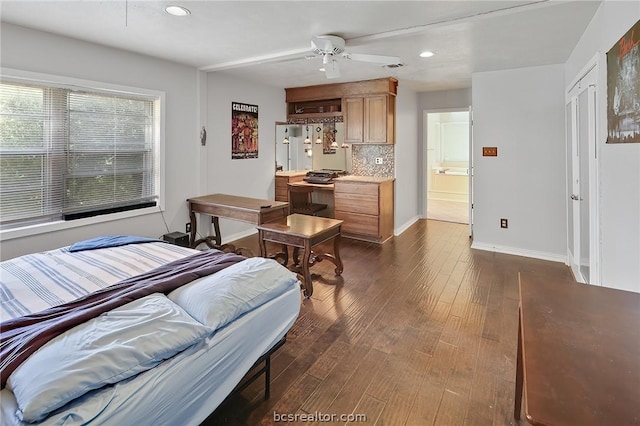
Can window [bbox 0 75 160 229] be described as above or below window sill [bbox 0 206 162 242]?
above

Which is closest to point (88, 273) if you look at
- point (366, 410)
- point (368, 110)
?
point (366, 410)

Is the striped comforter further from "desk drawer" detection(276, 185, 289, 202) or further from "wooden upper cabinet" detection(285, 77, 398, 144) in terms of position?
"wooden upper cabinet" detection(285, 77, 398, 144)

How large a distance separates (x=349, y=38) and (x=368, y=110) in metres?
2.19

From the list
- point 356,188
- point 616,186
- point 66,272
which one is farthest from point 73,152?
point 616,186

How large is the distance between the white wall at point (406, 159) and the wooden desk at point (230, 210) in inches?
92.6

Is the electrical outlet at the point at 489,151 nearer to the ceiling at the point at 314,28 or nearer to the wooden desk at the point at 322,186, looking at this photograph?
the ceiling at the point at 314,28

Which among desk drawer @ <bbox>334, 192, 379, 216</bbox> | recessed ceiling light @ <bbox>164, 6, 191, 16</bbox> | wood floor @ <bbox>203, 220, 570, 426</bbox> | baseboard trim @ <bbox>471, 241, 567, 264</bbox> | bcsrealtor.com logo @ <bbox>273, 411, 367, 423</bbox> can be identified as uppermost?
recessed ceiling light @ <bbox>164, 6, 191, 16</bbox>

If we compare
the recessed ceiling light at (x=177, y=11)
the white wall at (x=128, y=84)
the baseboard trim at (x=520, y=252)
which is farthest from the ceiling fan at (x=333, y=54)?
the baseboard trim at (x=520, y=252)

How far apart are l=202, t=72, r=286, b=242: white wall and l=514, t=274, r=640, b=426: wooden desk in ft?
13.9

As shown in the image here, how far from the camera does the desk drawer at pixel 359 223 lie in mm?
5069

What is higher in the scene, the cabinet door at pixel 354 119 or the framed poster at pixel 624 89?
the cabinet door at pixel 354 119

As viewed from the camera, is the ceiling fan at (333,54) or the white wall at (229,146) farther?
the white wall at (229,146)

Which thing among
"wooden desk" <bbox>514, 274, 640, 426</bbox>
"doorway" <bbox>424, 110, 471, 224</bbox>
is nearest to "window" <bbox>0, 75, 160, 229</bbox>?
"wooden desk" <bbox>514, 274, 640, 426</bbox>

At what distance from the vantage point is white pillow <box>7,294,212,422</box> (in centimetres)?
103
